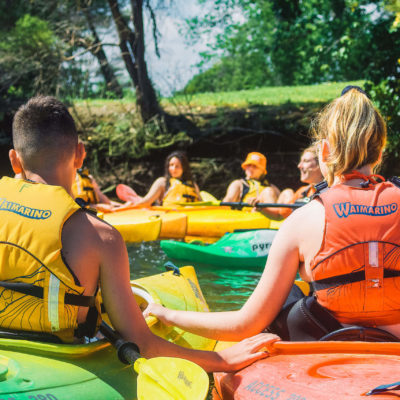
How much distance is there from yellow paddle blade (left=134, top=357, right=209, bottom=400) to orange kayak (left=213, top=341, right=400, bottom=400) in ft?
0.49

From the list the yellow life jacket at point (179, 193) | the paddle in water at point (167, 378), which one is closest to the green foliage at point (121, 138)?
the yellow life jacket at point (179, 193)

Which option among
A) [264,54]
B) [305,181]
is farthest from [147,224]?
[264,54]

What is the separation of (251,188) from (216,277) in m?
2.38

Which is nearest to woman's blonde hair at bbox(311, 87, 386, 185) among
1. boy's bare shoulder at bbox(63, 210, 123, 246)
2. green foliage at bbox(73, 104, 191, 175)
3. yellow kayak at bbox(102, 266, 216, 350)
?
boy's bare shoulder at bbox(63, 210, 123, 246)

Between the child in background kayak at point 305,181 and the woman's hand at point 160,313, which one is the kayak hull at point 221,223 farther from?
the woman's hand at point 160,313

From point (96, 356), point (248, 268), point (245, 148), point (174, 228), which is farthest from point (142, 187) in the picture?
point (96, 356)

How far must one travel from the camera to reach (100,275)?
157 centimetres

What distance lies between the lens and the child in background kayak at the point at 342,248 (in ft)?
5.08

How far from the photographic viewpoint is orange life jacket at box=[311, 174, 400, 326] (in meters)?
1.55

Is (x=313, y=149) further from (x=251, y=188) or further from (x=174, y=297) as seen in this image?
(x=251, y=188)

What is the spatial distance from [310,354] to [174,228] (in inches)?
180

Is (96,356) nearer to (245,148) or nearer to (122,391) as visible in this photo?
(122,391)

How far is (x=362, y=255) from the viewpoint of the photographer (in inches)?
61.0

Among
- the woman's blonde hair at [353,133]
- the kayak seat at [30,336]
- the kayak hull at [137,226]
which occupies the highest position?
the woman's blonde hair at [353,133]
